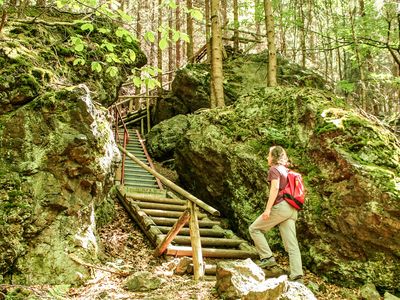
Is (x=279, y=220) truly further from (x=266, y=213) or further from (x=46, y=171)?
(x=46, y=171)

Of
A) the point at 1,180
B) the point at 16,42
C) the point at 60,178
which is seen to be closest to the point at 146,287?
the point at 60,178

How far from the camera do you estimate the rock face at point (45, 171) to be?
4.53m

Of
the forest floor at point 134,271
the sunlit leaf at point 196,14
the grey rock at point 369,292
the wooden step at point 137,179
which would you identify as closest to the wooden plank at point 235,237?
the forest floor at point 134,271

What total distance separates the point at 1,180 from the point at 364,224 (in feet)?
16.8

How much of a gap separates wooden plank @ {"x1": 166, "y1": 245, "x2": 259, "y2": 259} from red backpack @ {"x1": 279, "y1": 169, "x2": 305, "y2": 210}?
61.4 inches

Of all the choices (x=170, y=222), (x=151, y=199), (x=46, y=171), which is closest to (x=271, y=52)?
(x=151, y=199)

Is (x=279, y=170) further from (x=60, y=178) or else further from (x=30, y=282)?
(x=30, y=282)

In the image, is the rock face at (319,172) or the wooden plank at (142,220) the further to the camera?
the wooden plank at (142,220)

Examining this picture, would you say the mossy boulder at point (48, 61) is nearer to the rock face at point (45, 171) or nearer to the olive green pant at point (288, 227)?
the rock face at point (45, 171)

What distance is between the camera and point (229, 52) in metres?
16.7

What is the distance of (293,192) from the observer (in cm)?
480

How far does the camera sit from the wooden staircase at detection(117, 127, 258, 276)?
583cm

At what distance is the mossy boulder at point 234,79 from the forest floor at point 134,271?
7653 mm

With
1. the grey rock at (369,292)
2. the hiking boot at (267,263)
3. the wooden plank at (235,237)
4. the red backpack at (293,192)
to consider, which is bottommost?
the grey rock at (369,292)
